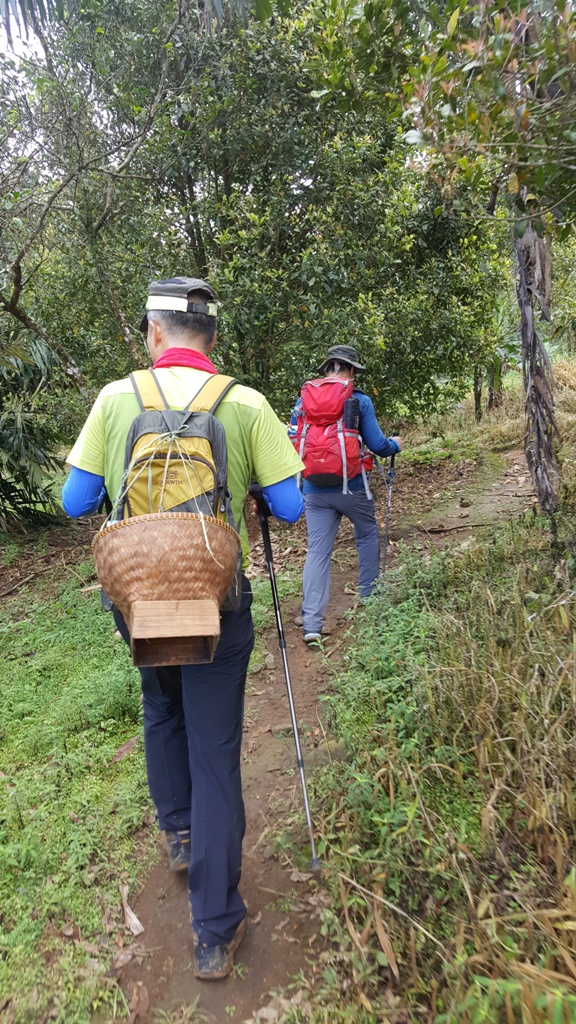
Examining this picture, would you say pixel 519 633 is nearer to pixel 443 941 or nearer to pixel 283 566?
pixel 443 941

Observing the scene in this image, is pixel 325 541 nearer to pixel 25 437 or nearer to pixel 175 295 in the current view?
pixel 175 295

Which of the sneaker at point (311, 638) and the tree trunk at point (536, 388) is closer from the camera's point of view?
the sneaker at point (311, 638)

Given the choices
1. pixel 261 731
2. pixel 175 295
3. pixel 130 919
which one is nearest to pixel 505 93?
pixel 175 295

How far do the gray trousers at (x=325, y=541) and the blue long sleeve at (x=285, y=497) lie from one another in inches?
97.2

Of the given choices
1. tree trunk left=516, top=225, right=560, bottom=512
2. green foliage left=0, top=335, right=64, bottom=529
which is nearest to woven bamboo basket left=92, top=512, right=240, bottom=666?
tree trunk left=516, top=225, right=560, bottom=512

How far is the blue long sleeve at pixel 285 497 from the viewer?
7.91 ft

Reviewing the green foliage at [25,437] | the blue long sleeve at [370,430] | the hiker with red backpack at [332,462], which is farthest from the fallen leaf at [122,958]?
the green foliage at [25,437]

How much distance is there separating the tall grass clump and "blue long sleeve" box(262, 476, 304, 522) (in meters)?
1.17

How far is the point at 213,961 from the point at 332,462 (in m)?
3.23

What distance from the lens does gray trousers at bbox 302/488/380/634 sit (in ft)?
16.0

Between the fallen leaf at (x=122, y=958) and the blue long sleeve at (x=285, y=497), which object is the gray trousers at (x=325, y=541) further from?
the fallen leaf at (x=122, y=958)

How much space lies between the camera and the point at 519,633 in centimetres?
321

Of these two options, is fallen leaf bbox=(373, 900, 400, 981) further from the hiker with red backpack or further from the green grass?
the hiker with red backpack

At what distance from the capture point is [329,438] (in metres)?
4.74
